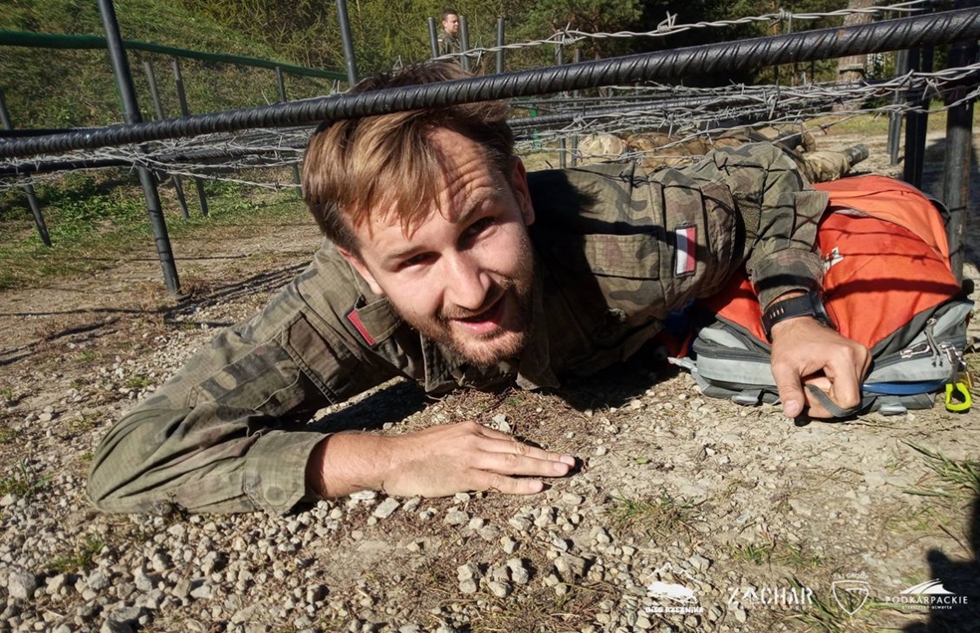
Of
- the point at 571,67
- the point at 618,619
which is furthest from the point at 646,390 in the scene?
the point at 571,67

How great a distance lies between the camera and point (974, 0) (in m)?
2.18

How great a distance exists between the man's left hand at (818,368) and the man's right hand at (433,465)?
2.17 ft

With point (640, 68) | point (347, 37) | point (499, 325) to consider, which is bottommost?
point (499, 325)

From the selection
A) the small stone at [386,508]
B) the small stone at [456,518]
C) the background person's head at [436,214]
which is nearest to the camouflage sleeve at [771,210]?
the background person's head at [436,214]

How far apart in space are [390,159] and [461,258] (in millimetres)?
311

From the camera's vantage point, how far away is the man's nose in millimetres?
1752

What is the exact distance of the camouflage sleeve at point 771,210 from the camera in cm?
227

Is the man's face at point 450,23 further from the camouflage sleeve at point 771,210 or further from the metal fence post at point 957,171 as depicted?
the metal fence post at point 957,171

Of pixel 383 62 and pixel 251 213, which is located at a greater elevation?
pixel 383 62

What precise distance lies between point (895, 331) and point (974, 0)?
1.13m

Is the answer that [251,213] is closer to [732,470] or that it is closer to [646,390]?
[646,390]

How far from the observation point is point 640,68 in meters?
1.24

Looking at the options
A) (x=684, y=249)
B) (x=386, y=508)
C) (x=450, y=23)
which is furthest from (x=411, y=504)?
(x=450, y=23)

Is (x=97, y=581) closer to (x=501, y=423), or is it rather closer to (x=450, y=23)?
(x=501, y=423)
